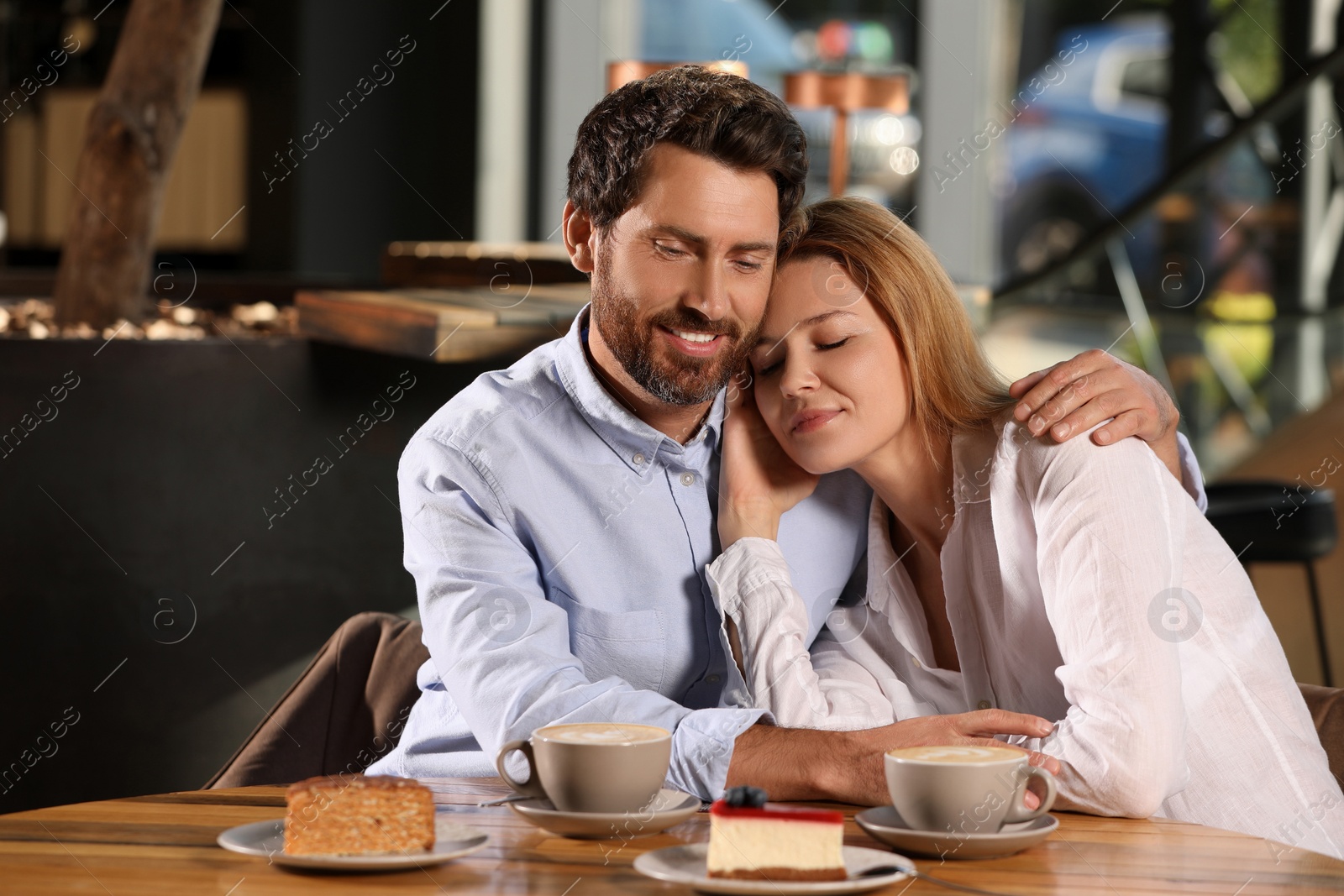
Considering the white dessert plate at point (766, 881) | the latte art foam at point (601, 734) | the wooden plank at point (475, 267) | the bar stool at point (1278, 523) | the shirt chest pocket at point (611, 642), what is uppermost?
the wooden plank at point (475, 267)

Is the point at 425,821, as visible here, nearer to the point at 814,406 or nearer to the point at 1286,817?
the point at 814,406

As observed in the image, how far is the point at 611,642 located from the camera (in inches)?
63.6

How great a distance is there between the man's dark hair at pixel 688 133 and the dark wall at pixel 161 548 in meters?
0.92

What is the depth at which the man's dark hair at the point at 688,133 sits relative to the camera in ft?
5.34

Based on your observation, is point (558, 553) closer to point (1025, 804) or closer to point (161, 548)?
point (1025, 804)

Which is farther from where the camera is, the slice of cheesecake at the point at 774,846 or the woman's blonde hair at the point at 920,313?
the woman's blonde hair at the point at 920,313

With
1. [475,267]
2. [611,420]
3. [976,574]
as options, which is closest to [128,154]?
[475,267]

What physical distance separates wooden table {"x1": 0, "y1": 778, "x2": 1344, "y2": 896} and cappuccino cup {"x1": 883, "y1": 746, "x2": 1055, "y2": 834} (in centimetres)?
3

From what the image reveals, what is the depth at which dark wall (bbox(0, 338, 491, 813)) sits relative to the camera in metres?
2.25

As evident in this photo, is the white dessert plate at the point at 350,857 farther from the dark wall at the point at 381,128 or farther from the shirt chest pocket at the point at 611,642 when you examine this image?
the dark wall at the point at 381,128

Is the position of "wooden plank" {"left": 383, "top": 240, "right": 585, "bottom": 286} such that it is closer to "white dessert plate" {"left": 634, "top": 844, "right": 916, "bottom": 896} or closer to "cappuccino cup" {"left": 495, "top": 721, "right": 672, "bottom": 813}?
"cappuccino cup" {"left": 495, "top": 721, "right": 672, "bottom": 813}

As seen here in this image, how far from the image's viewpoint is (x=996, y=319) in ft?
16.1

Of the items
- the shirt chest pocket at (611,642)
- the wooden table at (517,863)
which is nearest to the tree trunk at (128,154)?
the shirt chest pocket at (611,642)

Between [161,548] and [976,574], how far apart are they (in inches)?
54.3
